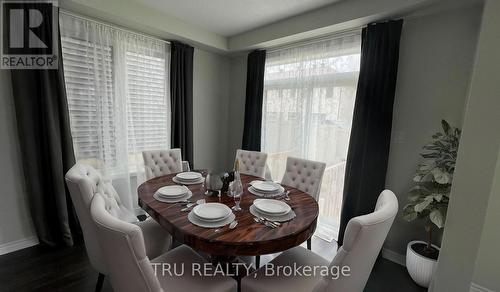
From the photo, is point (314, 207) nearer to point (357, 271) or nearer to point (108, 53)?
point (357, 271)

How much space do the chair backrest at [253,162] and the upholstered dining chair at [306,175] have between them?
365mm

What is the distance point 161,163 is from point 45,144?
1087 millimetres

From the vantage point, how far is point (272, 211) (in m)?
1.42

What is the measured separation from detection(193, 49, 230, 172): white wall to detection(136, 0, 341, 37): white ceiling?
0.73 metres

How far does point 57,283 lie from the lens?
5.81 feet

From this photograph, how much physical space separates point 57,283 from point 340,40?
3.67 meters

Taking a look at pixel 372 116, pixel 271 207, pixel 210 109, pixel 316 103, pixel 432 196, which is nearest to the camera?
pixel 271 207

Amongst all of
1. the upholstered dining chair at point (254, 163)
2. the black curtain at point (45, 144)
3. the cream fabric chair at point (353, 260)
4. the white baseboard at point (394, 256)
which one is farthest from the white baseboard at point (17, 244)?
the white baseboard at point (394, 256)

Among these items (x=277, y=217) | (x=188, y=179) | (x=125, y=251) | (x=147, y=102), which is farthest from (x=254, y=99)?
(x=125, y=251)

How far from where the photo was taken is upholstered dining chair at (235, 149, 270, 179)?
271 cm

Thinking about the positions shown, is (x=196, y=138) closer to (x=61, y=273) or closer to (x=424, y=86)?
(x=61, y=273)

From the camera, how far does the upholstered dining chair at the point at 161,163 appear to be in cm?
250

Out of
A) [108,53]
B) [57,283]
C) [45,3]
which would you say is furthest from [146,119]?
[57,283]

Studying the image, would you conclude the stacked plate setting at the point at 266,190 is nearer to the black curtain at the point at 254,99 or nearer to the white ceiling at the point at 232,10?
the black curtain at the point at 254,99
